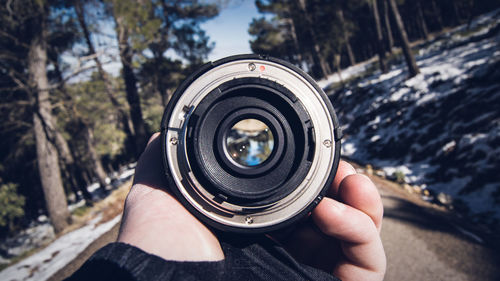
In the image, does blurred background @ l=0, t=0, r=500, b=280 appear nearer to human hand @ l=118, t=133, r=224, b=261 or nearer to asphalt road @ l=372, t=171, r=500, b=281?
asphalt road @ l=372, t=171, r=500, b=281

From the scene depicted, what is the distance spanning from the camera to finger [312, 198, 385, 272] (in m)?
1.44

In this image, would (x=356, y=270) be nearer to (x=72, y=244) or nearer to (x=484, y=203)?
(x=484, y=203)

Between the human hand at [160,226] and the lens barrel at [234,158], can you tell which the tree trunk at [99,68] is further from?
the lens barrel at [234,158]

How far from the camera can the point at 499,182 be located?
4.63 meters

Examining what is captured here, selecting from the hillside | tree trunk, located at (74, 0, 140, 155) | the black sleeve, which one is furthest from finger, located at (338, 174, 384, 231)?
tree trunk, located at (74, 0, 140, 155)

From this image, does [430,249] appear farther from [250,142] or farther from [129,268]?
[129,268]

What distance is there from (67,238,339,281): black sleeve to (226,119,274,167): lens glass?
0.53m

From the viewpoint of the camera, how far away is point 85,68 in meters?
7.17

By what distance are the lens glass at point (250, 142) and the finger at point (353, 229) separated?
487 millimetres

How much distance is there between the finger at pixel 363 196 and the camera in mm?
1498

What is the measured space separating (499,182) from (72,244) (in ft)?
29.2

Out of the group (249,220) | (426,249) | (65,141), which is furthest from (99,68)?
(65,141)

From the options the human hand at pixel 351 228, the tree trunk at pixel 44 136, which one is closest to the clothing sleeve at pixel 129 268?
the human hand at pixel 351 228

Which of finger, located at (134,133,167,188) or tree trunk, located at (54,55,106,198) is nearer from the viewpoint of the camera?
finger, located at (134,133,167,188)
